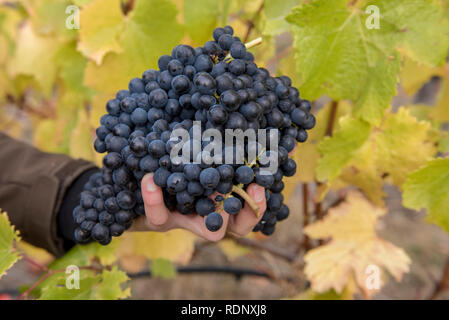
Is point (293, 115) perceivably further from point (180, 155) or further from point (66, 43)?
point (66, 43)

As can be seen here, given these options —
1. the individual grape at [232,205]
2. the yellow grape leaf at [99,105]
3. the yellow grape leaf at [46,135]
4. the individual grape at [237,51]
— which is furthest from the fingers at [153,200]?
the yellow grape leaf at [46,135]

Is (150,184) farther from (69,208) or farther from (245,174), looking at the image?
(69,208)

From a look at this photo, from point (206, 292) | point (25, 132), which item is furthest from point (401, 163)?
point (25, 132)

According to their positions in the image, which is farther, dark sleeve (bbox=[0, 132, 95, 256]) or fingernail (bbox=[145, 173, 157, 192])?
dark sleeve (bbox=[0, 132, 95, 256])

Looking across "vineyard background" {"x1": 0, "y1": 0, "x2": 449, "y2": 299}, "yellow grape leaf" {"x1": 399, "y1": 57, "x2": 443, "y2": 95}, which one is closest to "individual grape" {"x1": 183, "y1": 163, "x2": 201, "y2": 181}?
"vineyard background" {"x1": 0, "y1": 0, "x2": 449, "y2": 299}

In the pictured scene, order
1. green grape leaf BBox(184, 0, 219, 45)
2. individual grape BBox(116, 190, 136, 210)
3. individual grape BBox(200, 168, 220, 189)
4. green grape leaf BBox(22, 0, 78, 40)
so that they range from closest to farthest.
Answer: individual grape BBox(200, 168, 220, 189), individual grape BBox(116, 190, 136, 210), green grape leaf BBox(184, 0, 219, 45), green grape leaf BBox(22, 0, 78, 40)

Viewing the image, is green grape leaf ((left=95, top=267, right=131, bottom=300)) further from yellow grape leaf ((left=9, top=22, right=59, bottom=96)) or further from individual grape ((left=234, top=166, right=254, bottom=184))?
yellow grape leaf ((left=9, top=22, right=59, bottom=96))

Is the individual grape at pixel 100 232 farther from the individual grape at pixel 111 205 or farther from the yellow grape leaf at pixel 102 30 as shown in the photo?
the yellow grape leaf at pixel 102 30
